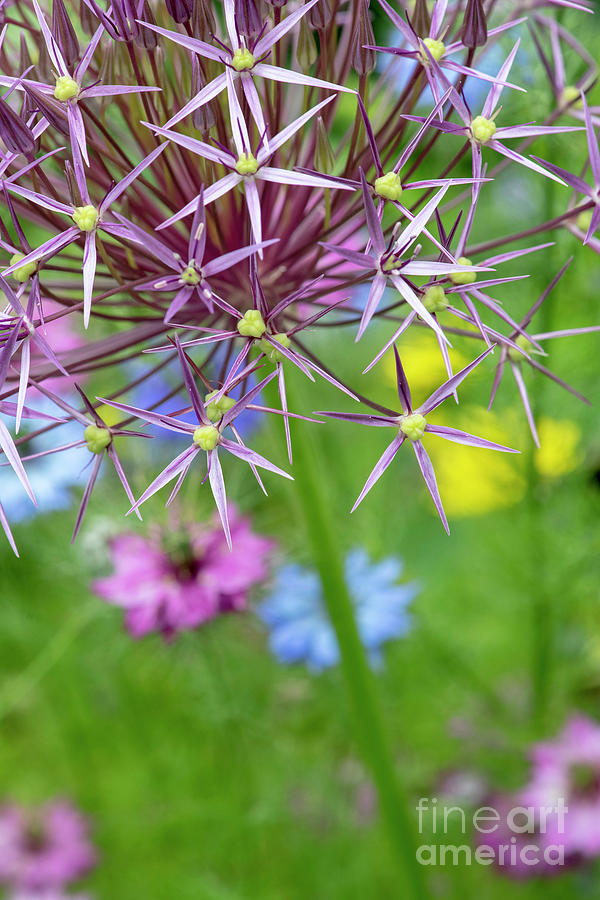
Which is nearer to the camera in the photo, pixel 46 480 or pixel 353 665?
pixel 353 665

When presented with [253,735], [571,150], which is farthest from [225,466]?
[571,150]

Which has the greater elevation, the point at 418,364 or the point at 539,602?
the point at 418,364


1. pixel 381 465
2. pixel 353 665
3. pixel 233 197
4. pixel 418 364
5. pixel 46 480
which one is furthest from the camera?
pixel 418 364

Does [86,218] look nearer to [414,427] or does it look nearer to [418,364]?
[414,427]

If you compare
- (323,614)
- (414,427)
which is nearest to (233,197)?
(414,427)

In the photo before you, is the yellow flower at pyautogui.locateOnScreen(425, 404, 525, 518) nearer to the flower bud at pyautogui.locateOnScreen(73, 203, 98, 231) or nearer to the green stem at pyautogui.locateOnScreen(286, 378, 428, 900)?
the green stem at pyautogui.locateOnScreen(286, 378, 428, 900)

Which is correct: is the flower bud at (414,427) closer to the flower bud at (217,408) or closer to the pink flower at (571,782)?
the flower bud at (217,408)
